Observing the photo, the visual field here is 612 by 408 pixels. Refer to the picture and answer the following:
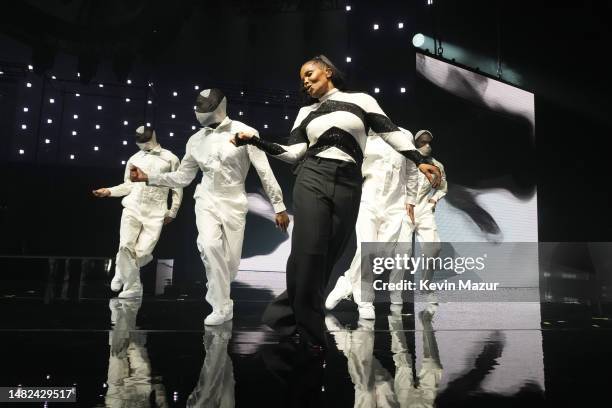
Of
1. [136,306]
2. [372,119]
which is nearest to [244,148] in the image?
[372,119]

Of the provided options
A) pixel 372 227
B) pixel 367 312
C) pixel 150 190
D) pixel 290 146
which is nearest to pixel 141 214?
pixel 150 190

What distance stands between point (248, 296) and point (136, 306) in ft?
4.63

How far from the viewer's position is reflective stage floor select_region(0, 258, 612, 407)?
1.42m

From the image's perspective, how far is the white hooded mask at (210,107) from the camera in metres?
3.22

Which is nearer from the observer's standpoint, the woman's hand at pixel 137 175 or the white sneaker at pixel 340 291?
the woman's hand at pixel 137 175

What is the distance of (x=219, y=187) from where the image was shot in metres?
3.18

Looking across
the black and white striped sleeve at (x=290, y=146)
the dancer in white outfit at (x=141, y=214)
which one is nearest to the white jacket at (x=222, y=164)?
the black and white striped sleeve at (x=290, y=146)

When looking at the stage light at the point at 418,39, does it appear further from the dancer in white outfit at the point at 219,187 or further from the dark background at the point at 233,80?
the dancer in white outfit at the point at 219,187

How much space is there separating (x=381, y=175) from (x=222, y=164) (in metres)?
1.64

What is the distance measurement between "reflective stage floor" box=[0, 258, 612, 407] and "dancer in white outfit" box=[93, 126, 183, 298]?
1.35m

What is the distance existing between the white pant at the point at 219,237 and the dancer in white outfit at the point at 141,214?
188cm

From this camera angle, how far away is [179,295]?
5254 mm

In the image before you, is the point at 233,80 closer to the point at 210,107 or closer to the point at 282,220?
the point at 210,107

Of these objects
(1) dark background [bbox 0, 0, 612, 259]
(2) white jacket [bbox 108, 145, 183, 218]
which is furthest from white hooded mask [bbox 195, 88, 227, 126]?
(1) dark background [bbox 0, 0, 612, 259]
